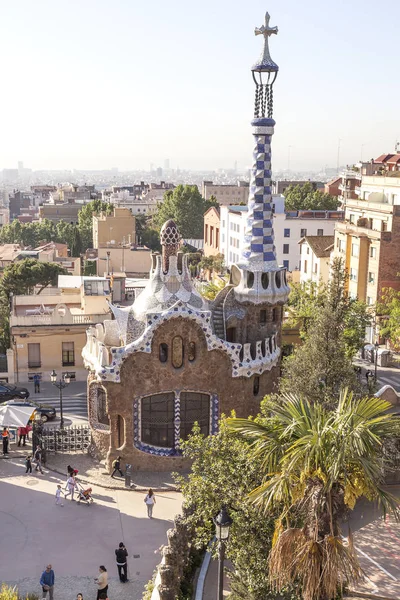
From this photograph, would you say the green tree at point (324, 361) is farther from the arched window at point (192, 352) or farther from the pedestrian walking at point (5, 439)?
the pedestrian walking at point (5, 439)

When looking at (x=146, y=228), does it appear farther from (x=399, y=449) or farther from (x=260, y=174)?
(x=399, y=449)

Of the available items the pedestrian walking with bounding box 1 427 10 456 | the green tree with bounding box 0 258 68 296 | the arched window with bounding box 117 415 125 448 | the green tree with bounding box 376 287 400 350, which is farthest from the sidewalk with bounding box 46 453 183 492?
the green tree with bounding box 0 258 68 296

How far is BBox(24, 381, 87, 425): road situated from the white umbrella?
5091 millimetres

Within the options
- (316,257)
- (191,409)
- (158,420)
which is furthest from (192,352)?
(316,257)

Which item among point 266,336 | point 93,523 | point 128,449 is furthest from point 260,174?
point 93,523

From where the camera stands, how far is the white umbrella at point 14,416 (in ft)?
86.4

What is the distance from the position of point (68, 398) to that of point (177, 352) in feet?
41.9

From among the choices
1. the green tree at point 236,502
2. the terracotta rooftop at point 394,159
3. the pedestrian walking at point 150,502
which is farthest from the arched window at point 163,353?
the terracotta rooftop at point 394,159

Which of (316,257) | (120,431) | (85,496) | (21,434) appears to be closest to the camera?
(85,496)

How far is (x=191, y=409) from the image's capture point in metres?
26.1

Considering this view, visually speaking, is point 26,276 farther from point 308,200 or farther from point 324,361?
point 308,200

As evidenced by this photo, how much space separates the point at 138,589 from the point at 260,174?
16603 mm

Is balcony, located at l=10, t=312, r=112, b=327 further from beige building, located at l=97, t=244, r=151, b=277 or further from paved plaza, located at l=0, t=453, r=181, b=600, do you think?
beige building, located at l=97, t=244, r=151, b=277

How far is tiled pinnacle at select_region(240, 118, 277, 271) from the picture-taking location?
2728 cm
